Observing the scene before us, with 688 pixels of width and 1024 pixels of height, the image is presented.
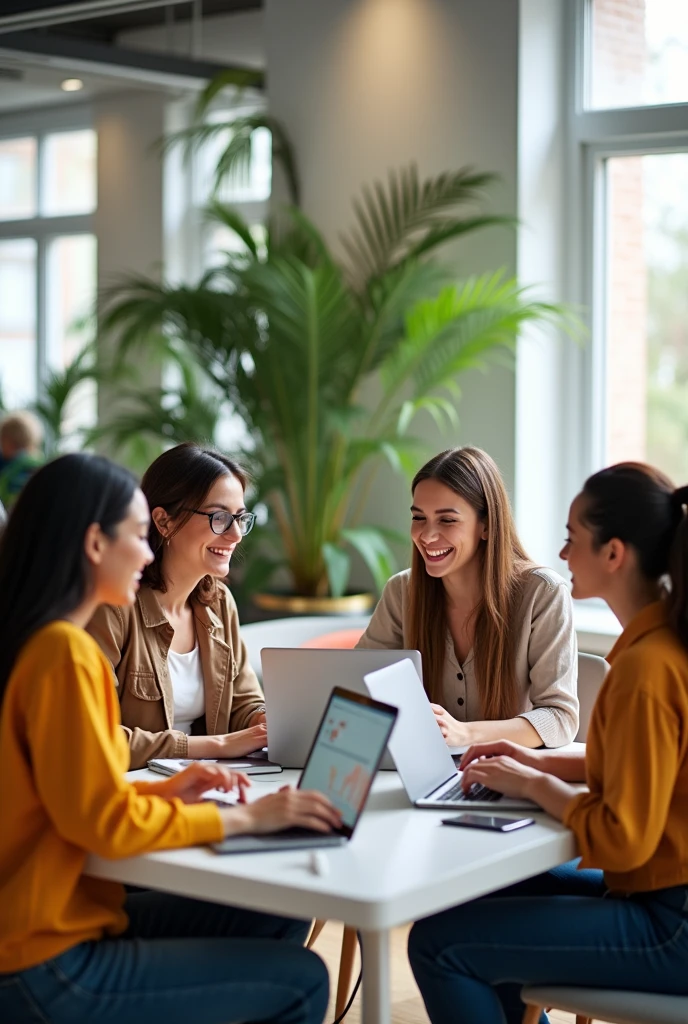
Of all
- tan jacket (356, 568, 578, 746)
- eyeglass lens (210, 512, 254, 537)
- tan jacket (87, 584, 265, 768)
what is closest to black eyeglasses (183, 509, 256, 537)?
eyeglass lens (210, 512, 254, 537)

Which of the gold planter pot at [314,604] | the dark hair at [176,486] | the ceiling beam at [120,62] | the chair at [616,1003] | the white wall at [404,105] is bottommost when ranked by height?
the chair at [616,1003]

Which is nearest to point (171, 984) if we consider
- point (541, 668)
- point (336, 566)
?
point (541, 668)

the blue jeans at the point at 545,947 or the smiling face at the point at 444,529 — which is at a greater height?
the smiling face at the point at 444,529

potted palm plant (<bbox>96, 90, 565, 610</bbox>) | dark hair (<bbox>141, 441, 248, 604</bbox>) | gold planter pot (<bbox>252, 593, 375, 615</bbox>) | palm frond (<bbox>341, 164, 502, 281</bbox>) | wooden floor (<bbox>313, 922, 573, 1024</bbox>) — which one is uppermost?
palm frond (<bbox>341, 164, 502, 281</bbox>)

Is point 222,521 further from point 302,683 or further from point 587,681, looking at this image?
point 587,681

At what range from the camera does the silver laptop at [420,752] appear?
227 centimetres

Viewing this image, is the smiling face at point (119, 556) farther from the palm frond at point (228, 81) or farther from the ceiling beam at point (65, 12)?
the palm frond at point (228, 81)

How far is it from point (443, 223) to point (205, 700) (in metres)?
2.91

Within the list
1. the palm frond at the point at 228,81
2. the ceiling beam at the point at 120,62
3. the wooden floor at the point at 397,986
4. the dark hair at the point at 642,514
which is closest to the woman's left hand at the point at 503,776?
the dark hair at the point at 642,514

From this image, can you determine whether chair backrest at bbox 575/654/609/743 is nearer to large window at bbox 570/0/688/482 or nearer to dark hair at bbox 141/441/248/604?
dark hair at bbox 141/441/248/604

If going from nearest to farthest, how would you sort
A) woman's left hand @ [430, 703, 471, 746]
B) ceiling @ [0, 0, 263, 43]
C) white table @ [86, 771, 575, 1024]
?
1. white table @ [86, 771, 575, 1024]
2. woman's left hand @ [430, 703, 471, 746]
3. ceiling @ [0, 0, 263, 43]

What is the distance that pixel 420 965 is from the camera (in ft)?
7.50

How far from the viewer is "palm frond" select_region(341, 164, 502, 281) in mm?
5133

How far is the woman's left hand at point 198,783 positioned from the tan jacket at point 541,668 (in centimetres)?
80
